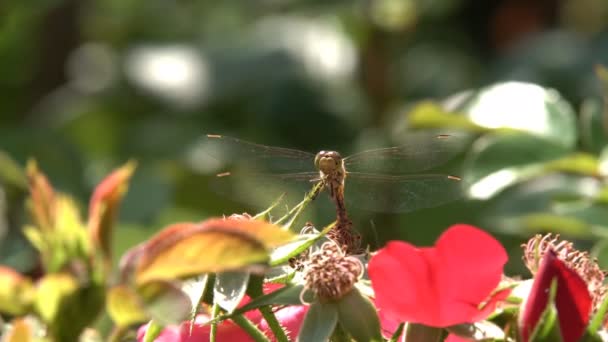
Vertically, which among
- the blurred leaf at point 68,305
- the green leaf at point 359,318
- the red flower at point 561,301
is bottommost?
the green leaf at point 359,318

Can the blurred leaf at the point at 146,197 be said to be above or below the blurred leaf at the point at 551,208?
below

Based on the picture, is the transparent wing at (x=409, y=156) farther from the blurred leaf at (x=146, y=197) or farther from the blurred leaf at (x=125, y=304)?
the blurred leaf at (x=146, y=197)

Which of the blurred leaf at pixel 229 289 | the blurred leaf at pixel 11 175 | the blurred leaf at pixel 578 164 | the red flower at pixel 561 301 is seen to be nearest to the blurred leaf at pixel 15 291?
the blurred leaf at pixel 229 289

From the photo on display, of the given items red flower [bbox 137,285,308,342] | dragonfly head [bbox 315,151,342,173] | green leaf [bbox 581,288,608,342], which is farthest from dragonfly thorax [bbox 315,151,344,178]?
green leaf [bbox 581,288,608,342]

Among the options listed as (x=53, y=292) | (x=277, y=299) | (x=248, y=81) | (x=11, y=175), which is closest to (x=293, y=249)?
(x=277, y=299)

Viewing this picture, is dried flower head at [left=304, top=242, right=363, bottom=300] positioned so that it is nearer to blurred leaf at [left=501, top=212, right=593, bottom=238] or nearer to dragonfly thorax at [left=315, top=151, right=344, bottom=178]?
dragonfly thorax at [left=315, top=151, right=344, bottom=178]

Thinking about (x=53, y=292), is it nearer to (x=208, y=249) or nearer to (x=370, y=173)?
(x=208, y=249)
